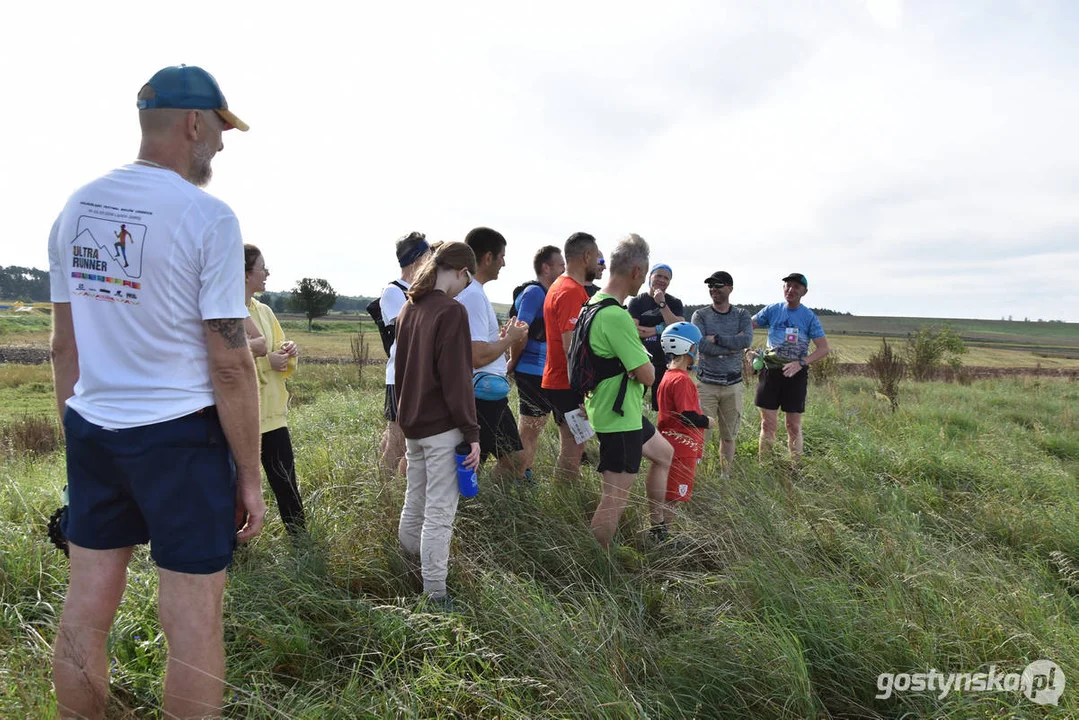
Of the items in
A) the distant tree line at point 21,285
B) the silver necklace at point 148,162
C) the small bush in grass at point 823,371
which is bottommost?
A: the small bush in grass at point 823,371

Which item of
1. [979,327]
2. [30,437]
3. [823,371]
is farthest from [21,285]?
[979,327]

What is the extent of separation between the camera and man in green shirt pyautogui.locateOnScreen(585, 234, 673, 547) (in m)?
3.39

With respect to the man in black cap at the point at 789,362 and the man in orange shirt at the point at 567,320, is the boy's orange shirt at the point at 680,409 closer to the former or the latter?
the man in orange shirt at the point at 567,320

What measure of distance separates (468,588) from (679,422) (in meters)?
2.05

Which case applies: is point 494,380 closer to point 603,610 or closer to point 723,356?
point 603,610

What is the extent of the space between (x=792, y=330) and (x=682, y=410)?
2.64m

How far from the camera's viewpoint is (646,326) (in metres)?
6.35

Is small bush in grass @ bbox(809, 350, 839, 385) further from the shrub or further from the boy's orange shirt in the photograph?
the boy's orange shirt

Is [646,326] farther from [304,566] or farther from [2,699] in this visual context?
[2,699]

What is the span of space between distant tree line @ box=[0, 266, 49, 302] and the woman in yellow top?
134 metres

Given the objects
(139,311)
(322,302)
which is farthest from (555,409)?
(322,302)

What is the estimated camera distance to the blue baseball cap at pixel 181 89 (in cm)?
168

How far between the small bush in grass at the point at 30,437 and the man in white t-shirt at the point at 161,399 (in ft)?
22.4

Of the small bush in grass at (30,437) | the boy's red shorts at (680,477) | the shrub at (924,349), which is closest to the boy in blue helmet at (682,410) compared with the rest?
the boy's red shorts at (680,477)
